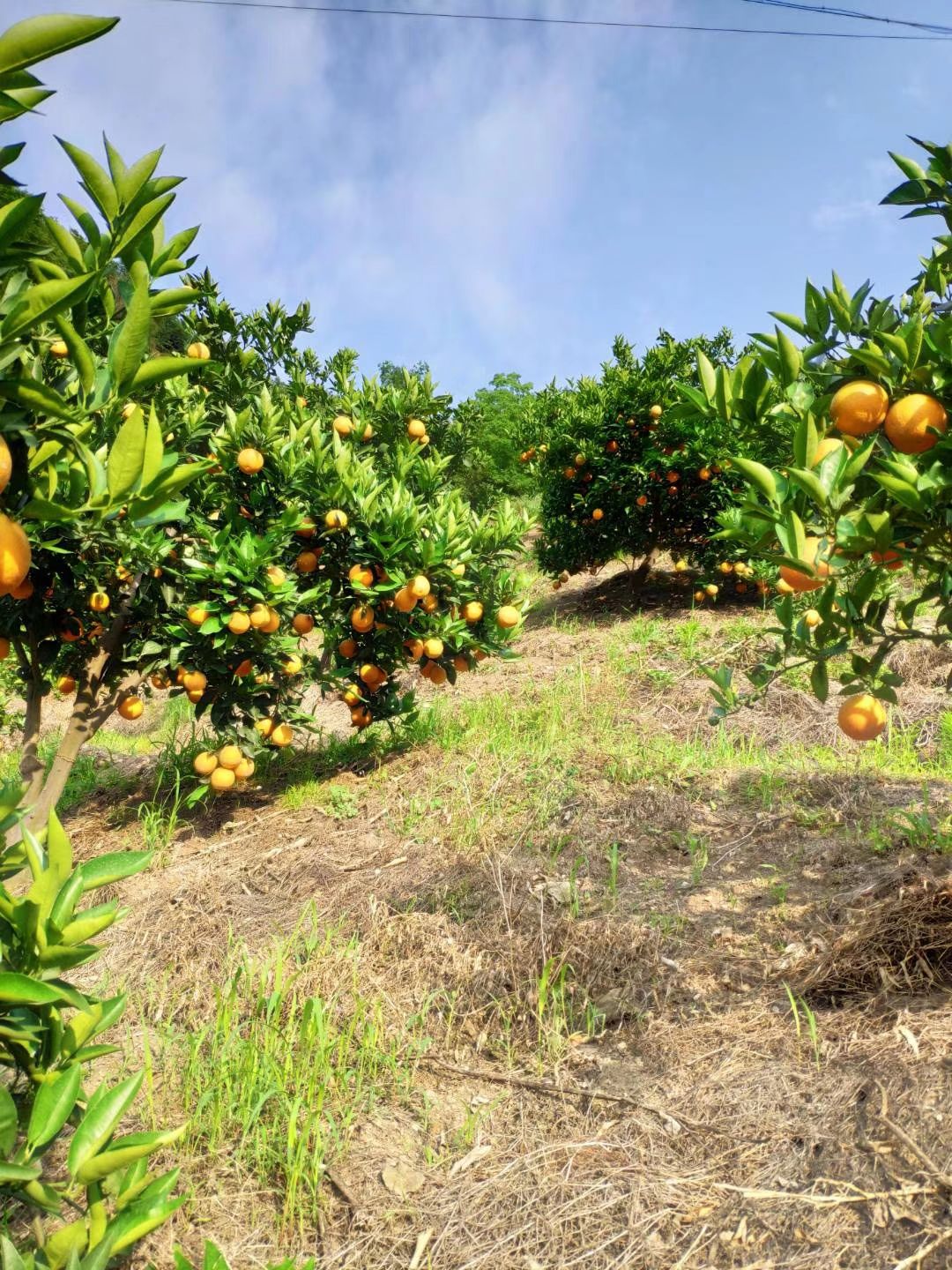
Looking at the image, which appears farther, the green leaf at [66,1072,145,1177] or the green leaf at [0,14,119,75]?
the green leaf at [66,1072,145,1177]

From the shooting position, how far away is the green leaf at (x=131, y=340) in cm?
98

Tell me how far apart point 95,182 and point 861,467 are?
1389 mm

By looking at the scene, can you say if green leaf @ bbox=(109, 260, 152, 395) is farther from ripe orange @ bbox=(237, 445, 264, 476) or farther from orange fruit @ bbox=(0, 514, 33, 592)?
ripe orange @ bbox=(237, 445, 264, 476)

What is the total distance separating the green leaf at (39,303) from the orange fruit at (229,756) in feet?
10.6

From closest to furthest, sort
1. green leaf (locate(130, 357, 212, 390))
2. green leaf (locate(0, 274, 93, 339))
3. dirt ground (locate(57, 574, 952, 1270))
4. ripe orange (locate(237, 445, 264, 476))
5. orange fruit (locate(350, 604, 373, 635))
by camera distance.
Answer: green leaf (locate(0, 274, 93, 339)), green leaf (locate(130, 357, 212, 390)), dirt ground (locate(57, 574, 952, 1270)), ripe orange (locate(237, 445, 264, 476)), orange fruit (locate(350, 604, 373, 635))

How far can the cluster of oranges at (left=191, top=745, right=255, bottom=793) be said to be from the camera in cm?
390

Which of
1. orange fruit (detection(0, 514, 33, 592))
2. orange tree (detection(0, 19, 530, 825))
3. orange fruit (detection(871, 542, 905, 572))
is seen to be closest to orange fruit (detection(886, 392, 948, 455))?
orange fruit (detection(871, 542, 905, 572))

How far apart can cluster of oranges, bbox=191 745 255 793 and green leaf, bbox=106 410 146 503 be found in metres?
3.10

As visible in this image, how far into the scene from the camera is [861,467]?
1579 mm

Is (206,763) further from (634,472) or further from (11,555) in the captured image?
(634,472)

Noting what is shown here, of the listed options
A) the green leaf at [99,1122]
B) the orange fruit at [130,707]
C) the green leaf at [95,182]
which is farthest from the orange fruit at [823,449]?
the orange fruit at [130,707]

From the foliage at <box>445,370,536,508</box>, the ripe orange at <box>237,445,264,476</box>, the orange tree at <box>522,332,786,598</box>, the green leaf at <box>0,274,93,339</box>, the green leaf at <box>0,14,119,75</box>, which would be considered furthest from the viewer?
the orange tree at <box>522,332,786,598</box>

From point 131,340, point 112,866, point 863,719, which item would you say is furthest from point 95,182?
point 863,719

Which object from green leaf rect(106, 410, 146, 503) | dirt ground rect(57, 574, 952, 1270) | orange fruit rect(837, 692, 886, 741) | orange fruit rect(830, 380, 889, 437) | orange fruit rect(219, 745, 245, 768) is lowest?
dirt ground rect(57, 574, 952, 1270)
